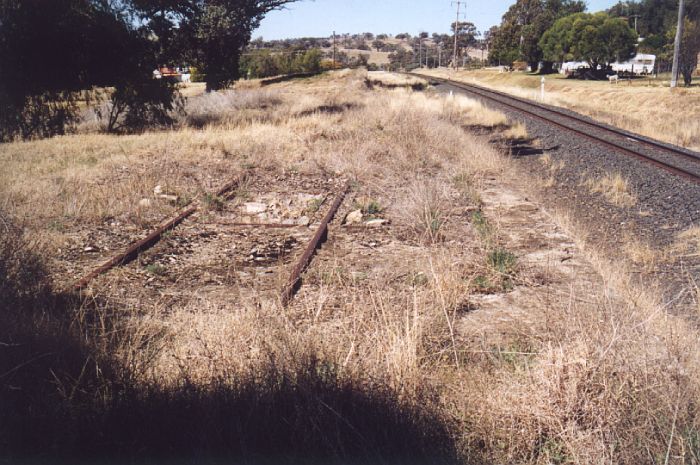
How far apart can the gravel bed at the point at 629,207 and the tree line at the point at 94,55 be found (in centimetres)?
1294

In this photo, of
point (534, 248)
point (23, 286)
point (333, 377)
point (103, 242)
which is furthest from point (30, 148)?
point (333, 377)

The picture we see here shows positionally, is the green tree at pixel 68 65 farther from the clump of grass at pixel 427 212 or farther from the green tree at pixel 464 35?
the green tree at pixel 464 35

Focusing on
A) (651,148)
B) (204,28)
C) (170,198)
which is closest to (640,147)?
(651,148)

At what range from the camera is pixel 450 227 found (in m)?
7.75

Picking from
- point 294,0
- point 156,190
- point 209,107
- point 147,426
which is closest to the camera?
Result: point 147,426

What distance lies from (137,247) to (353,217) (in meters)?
3.14

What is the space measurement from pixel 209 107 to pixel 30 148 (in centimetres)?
1180

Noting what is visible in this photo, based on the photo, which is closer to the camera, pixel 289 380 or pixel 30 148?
pixel 289 380

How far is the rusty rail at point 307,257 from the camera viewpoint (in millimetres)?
5020

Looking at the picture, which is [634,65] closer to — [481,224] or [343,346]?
[481,224]

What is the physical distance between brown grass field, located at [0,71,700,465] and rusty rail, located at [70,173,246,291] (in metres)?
0.11

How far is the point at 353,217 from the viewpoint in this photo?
8.26 m

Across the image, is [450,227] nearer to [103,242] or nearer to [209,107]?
[103,242]

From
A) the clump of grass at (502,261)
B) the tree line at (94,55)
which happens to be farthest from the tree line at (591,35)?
the clump of grass at (502,261)
